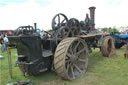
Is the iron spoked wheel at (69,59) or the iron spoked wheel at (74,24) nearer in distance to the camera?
the iron spoked wheel at (69,59)

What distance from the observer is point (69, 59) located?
3.67 meters

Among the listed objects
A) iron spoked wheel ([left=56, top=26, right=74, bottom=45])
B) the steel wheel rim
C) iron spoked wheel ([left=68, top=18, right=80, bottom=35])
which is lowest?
the steel wheel rim

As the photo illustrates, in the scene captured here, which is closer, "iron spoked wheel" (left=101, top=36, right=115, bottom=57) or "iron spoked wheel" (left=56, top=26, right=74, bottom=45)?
"iron spoked wheel" (left=56, top=26, right=74, bottom=45)

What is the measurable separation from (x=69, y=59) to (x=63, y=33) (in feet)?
3.02

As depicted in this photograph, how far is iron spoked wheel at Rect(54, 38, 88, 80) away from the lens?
3.16 metres

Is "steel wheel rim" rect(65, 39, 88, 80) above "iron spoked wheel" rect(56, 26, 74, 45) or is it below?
below

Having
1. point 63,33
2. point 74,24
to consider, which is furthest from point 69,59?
point 74,24

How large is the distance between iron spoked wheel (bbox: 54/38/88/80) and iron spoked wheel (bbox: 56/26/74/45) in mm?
412

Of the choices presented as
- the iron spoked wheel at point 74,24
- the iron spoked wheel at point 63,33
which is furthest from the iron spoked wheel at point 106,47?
the iron spoked wheel at point 63,33

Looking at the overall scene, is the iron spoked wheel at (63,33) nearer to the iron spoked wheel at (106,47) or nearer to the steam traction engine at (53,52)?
the steam traction engine at (53,52)

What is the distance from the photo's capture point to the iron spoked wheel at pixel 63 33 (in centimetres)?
386

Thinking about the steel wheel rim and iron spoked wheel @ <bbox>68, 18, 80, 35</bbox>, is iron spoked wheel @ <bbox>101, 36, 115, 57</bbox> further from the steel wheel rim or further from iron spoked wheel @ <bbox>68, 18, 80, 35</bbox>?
the steel wheel rim

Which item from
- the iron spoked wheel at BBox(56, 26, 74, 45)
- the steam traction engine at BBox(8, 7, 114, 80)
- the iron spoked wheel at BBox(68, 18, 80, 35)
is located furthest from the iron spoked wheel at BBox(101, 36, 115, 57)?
the iron spoked wheel at BBox(56, 26, 74, 45)

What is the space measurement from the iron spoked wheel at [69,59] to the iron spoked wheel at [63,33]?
412 mm
